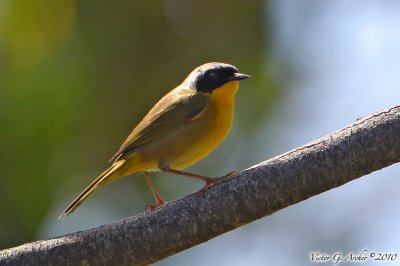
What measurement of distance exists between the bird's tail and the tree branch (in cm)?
106

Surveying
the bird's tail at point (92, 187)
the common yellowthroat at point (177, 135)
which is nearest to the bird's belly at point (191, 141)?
the common yellowthroat at point (177, 135)

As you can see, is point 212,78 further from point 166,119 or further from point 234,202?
point 234,202

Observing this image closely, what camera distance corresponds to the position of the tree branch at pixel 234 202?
4.81m

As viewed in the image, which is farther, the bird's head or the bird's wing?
the bird's head

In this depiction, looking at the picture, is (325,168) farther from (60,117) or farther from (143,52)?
(143,52)

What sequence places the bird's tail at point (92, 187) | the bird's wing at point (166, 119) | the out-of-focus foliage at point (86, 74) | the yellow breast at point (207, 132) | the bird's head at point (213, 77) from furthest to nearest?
the out-of-focus foliage at point (86, 74), the bird's head at point (213, 77), the bird's wing at point (166, 119), the yellow breast at point (207, 132), the bird's tail at point (92, 187)

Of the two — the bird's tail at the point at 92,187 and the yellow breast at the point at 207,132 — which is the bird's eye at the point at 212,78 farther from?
the bird's tail at the point at 92,187

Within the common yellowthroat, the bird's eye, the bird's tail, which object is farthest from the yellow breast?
the bird's tail

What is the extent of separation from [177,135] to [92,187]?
0.80 meters

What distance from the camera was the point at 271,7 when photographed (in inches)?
348

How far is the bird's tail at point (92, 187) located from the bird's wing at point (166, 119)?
4.9 inches

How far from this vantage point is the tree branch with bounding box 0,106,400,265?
189 inches

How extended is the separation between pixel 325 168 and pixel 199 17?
4696 mm

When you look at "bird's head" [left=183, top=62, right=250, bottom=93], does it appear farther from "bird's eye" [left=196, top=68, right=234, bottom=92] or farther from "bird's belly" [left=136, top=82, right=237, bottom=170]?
"bird's belly" [left=136, top=82, right=237, bottom=170]
